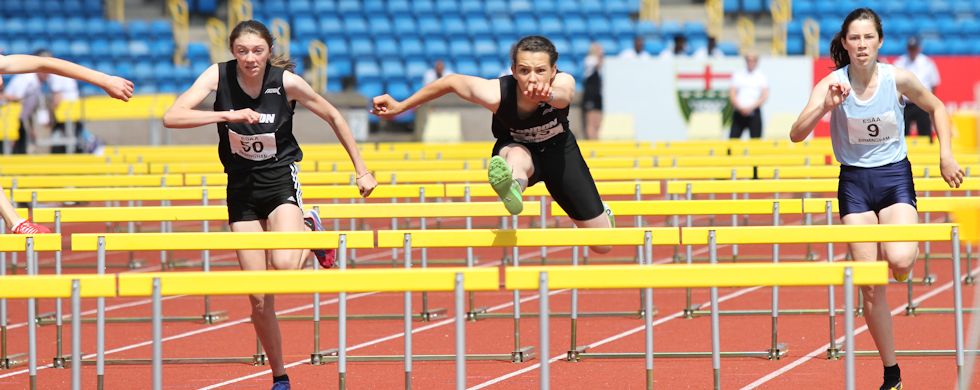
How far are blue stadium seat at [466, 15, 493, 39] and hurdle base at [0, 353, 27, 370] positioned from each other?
1539cm

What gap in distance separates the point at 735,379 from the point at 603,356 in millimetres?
811

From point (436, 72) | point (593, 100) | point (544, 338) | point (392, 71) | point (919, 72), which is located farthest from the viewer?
point (392, 71)

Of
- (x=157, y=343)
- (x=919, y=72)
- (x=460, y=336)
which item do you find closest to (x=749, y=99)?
(x=919, y=72)

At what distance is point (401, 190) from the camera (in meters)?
8.45

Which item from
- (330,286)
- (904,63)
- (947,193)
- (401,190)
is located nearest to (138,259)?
(401,190)

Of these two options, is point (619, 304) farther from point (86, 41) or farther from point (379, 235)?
point (86, 41)

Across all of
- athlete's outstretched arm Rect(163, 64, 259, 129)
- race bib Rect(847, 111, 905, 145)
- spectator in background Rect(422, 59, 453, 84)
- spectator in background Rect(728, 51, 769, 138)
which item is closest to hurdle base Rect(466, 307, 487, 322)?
athlete's outstretched arm Rect(163, 64, 259, 129)

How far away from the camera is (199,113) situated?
5648 mm

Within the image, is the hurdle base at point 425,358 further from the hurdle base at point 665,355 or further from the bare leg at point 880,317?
the bare leg at point 880,317

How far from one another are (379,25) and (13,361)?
51.1 feet

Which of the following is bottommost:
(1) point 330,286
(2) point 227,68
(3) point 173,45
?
(1) point 330,286

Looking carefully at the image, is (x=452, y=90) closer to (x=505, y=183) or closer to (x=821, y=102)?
(x=505, y=183)

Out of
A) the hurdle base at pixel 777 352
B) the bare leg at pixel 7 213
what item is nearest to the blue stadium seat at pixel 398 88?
the hurdle base at pixel 777 352

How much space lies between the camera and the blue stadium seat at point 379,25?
2198 cm
